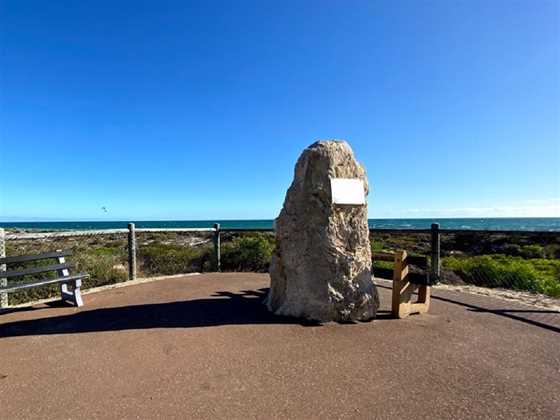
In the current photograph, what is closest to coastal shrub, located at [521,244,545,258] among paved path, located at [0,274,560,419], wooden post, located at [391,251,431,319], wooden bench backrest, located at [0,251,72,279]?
paved path, located at [0,274,560,419]

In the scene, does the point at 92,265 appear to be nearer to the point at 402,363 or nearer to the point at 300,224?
the point at 300,224

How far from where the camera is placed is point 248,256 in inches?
400

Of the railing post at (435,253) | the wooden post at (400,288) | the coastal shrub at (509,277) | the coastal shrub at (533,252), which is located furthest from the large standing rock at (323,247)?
the coastal shrub at (533,252)

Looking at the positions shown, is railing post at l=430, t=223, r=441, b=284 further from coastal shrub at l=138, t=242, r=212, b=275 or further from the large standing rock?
coastal shrub at l=138, t=242, r=212, b=275

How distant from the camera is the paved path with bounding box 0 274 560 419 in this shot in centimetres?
271

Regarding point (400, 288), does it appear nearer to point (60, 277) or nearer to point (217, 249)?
point (60, 277)

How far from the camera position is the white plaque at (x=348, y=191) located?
5004 mm

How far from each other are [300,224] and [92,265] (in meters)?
5.73

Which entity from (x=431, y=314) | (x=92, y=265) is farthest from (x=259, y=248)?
(x=431, y=314)

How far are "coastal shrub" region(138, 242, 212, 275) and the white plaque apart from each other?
6.22 m

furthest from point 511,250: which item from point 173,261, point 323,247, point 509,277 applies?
point 323,247

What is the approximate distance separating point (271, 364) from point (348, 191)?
260 centimetres

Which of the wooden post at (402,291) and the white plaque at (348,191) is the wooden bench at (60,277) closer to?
the white plaque at (348,191)

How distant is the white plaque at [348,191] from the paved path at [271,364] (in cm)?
165
